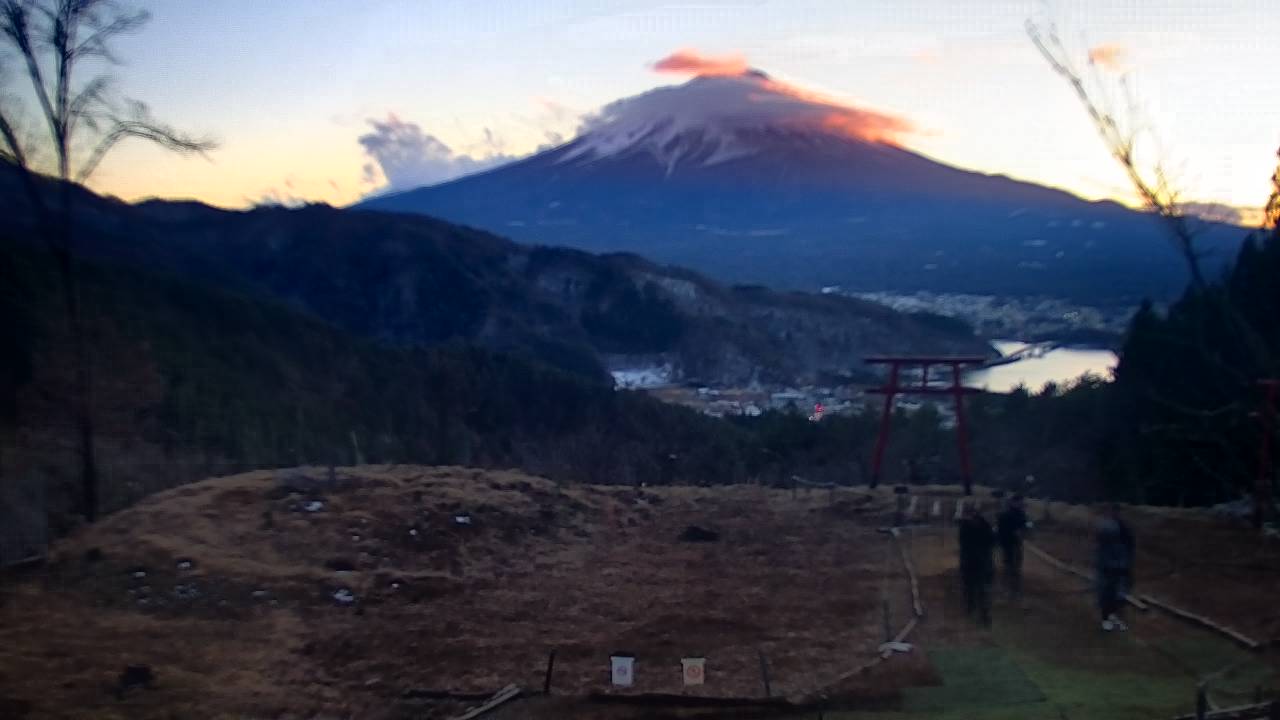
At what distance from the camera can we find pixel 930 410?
2891 cm

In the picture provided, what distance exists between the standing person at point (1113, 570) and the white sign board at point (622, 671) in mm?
3915

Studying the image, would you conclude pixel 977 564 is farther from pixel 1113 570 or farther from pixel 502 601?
pixel 502 601

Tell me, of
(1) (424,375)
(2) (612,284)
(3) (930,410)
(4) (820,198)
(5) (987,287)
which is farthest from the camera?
(4) (820,198)

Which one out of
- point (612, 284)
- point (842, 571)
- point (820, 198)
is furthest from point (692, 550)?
point (820, 198)

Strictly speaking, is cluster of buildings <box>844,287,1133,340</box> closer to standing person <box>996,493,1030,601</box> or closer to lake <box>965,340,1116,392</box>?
lake <box>965,340,1116,392</box>

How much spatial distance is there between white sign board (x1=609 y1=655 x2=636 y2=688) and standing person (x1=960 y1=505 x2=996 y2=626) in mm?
3179

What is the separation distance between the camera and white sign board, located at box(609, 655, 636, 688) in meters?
7.73

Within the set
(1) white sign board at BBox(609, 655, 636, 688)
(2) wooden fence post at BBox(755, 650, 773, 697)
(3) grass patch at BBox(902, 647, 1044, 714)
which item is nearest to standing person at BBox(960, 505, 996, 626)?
(3) grass patch at BBox(902, 647, 1044, 714)

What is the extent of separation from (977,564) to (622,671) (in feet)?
11.0

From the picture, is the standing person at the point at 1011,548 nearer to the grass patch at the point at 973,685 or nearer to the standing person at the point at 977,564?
the standing person at the point at 977,564

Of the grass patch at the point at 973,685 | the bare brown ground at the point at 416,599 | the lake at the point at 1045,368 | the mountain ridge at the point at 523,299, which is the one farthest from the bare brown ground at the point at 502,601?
the mountain ridge at the point at 523,299

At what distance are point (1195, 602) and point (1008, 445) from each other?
→ 16.7 meters

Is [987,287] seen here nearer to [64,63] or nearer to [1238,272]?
[1238,272]

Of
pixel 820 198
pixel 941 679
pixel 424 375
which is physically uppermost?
pixel 820 198
